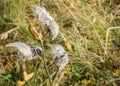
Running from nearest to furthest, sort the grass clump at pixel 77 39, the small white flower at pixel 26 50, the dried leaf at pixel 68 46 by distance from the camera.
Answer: the small white flower at pixel 26 50, the grass clump at pixel 77 39, the dried leaf at pixel 68 46

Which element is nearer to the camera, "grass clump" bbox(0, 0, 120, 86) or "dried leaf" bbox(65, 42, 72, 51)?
"grass clump" bbox(0, 0, 120, 86)

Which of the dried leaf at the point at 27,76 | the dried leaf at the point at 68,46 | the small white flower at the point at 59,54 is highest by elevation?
the small white flower at the point at 59,54

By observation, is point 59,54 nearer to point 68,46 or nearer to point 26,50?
point 26,50

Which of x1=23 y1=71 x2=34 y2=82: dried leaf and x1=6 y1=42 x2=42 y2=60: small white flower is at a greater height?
x1=6 y1=42 x2=42 y2=60: small white flower

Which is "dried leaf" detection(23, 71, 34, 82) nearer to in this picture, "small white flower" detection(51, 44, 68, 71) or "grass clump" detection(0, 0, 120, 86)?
"grass clump" detection(0, 0, 120, 86)

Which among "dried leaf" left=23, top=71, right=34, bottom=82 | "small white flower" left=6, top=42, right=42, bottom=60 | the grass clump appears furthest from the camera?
the grass clump

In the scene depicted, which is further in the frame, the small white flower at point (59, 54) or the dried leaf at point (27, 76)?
the dried leaf at point (27, 76)

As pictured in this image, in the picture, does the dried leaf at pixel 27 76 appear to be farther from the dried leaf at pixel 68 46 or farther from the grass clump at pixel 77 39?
the dried leaf at pixel 68 46

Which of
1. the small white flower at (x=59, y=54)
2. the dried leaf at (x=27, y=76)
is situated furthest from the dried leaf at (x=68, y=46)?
the small white flower at (x=59, y=54)

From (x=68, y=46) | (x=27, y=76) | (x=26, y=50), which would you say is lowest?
(x=27, y=76)

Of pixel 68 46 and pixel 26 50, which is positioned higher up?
pixel 26 50

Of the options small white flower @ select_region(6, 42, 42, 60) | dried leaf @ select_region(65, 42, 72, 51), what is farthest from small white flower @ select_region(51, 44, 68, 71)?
dried leaf @ select_region(65, 42, 72, 51)

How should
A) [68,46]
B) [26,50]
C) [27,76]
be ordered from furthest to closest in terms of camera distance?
[68,46]
[27,76]
[26,50]

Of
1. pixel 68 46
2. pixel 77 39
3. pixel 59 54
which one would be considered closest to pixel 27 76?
pixel 68 46
